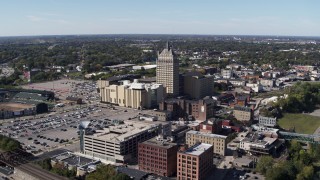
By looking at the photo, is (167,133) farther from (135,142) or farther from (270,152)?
(270,152)

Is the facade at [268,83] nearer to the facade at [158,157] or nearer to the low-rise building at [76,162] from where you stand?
the facade at [158,157]

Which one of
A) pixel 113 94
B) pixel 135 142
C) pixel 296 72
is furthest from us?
pixel 296 72

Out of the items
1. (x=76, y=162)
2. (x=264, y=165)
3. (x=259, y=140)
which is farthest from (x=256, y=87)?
(x=76, y=162)

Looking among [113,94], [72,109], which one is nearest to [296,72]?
[113,94]

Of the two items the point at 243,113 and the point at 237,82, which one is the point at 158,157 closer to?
the point at 243,113

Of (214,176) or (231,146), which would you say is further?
(231,146)

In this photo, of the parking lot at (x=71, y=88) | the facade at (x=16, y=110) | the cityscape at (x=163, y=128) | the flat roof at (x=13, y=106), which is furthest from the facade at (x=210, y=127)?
the flat roof at (x=13, y=106)
